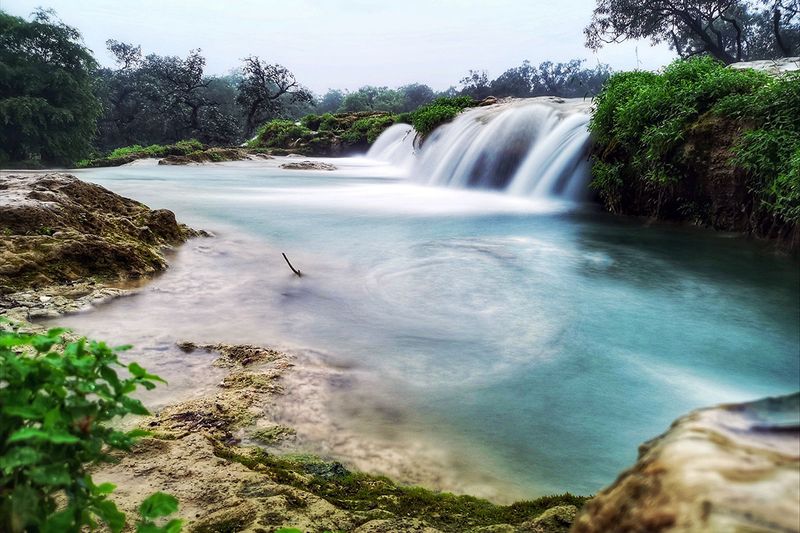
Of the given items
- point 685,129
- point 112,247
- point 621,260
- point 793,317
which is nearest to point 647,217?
point 685,129

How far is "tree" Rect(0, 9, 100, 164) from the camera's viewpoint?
21.9 m

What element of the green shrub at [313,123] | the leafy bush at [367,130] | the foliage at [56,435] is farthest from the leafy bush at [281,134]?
the foliage at [56,435]

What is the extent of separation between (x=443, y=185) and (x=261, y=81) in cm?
2567

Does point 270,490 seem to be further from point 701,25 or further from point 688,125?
point 701,25

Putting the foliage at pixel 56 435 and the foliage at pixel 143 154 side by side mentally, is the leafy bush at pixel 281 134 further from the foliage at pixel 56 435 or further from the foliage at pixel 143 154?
the foliage at pixel 56 435

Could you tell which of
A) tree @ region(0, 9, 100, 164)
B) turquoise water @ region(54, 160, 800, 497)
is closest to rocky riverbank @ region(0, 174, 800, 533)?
turquoise water @ region(54, 160, 800, 497)

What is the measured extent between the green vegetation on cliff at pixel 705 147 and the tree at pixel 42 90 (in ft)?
77.0

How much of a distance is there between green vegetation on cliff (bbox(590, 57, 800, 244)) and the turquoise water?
0.53 meters

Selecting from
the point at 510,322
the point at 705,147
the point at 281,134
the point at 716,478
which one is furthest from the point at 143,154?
the point at 716,478

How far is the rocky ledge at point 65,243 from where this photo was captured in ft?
11.9

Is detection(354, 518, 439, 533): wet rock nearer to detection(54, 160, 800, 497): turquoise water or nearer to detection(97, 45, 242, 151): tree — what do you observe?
detection(54, 160, 800, 497): turquoise water

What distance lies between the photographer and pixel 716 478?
2.50 feet

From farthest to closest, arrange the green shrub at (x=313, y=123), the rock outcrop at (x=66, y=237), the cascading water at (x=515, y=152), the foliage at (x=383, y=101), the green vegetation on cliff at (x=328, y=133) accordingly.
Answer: the foliage at (x=383, y=101)
the green shrub at (x=313, y=123)
the green vegetation on cliff at (x=328, y=133)
the cascading water at (x=515, y=152)
the rock outcrop at (x=66, y=237)

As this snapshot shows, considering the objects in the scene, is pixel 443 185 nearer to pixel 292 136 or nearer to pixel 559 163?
pixel 559 163
